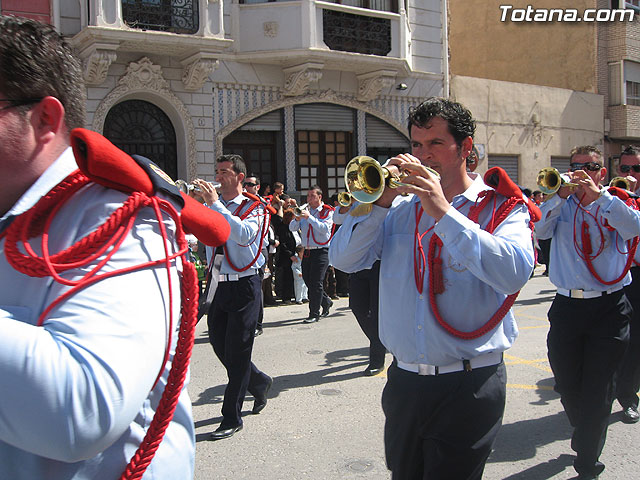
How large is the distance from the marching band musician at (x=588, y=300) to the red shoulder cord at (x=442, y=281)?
1.87m

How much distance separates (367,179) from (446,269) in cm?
53

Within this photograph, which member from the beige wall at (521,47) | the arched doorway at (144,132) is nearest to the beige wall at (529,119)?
the beige wall at (521,47)

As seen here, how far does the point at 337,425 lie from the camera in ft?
17.2

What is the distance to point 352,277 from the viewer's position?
7.51m

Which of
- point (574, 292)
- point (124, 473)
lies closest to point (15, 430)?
point (124, 473)

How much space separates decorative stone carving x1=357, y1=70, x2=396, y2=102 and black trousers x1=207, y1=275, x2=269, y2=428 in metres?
11.9

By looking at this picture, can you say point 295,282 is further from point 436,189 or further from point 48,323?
point 48,323

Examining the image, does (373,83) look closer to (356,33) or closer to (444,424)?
(356,33)

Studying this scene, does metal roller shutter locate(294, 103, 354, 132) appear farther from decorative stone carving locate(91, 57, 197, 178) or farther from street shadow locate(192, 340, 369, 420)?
street shadow locate(192, 340, 369, 420)

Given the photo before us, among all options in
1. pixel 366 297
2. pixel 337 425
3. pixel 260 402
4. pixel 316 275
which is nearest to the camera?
pixel 337 425

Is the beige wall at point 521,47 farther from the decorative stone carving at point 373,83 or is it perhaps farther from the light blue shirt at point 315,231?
the light blue shirt at point 315,231

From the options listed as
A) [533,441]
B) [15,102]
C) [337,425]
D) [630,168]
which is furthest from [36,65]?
[630,168]

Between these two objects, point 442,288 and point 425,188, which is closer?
point 425,188

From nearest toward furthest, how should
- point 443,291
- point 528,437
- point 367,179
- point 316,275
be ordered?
point 443,291, point 367,179, point 528,437, point 316,275
